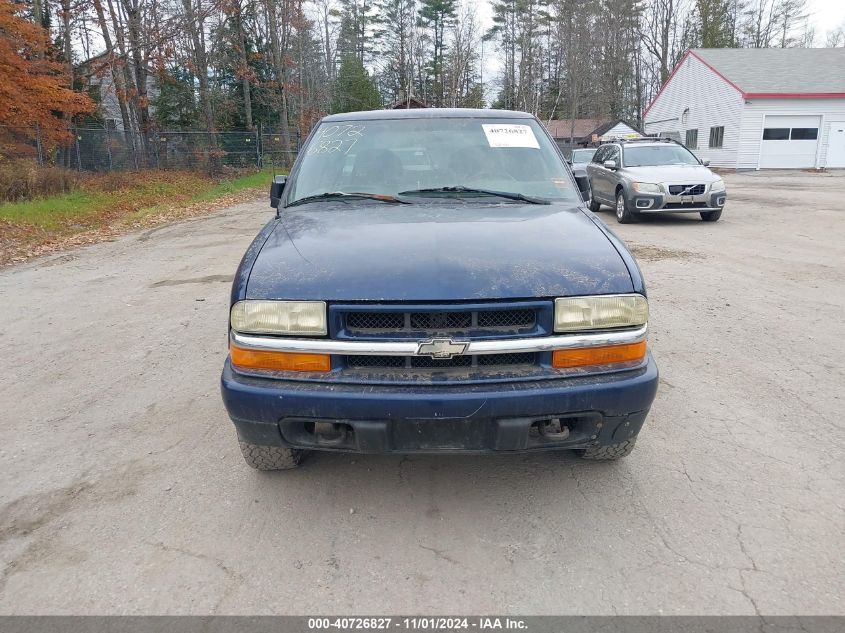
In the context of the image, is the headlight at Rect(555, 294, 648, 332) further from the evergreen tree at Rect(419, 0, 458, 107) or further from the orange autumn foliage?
the evergreen tree at Rect(419, 0, 458, 107)

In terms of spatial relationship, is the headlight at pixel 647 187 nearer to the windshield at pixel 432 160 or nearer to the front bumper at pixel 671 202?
the front bumper at pixel 671 202

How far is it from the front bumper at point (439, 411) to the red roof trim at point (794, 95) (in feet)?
104

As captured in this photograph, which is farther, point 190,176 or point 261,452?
point 190,176

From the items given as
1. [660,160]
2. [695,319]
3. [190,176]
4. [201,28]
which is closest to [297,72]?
[201,28]

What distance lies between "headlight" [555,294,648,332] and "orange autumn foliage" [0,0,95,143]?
803 inches

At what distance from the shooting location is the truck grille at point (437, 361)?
8.02ft

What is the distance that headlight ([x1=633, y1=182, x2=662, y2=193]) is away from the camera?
11633 millimetres

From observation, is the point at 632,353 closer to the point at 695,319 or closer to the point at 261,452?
the point at 261,452

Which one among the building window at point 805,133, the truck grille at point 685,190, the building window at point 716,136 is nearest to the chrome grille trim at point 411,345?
the truck grille at point 685,190

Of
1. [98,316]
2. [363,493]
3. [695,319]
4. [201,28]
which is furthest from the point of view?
[201,28]

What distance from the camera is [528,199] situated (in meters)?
3.52

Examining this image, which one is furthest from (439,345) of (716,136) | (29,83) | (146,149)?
(716,136)

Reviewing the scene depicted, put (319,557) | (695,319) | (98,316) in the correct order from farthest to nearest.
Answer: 1. (98,316)
2. (695,319)
3. (319,557)

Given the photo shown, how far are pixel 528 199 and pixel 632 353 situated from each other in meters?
1.31
